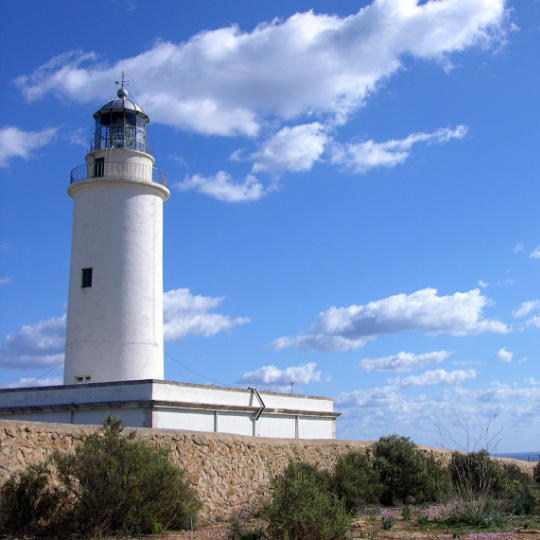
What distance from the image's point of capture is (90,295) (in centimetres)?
2152

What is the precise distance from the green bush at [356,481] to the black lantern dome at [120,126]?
13255 mm

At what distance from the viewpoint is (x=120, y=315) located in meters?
21.3

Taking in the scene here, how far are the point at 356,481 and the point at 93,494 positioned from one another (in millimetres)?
6459

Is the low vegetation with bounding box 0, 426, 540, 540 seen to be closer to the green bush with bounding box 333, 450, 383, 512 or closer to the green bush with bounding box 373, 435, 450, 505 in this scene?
the green bush with bounding box 333, 450, 383, 512

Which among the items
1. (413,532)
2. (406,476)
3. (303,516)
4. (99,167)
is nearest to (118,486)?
(303,516)

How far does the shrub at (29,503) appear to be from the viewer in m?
9.05

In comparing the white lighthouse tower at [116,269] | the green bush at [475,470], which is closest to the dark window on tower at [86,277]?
the white lighthouse tower at [116,269]

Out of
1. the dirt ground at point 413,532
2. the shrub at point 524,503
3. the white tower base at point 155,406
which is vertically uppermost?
the white tower base at point 155,406

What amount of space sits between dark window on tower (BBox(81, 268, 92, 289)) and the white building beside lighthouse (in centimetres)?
3

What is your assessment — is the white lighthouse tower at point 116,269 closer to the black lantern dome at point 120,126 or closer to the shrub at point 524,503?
the black lantern dome at point 120,126

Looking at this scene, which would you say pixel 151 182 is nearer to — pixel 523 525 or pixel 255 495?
pixel 255 495

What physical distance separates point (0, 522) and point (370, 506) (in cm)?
766

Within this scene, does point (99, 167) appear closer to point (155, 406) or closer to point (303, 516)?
point (155, 406)

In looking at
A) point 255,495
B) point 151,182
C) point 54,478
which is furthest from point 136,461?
point 151,182
